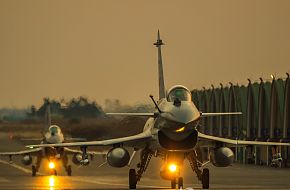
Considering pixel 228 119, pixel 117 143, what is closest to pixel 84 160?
pixel 117 143

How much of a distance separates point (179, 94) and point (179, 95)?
7cm

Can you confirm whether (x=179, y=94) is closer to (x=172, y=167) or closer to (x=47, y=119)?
(x=172, y=167)

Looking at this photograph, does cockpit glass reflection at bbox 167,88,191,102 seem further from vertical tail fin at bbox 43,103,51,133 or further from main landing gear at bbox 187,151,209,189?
vertical tail fin at bbox 43,103,51,133

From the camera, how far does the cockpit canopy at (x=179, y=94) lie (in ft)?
116

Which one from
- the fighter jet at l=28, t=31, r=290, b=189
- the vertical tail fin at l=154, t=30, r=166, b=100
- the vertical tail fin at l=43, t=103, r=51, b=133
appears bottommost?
the fighter jet at l=28, t=31, r=290, b=189

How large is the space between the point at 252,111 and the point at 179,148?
150 ft

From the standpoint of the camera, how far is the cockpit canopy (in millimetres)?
35281

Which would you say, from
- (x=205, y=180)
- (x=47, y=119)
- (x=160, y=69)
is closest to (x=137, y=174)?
(x=205, y=180)

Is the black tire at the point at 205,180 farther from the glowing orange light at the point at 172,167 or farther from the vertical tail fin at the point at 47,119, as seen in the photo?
the vertical tail fin at the point at 47,119

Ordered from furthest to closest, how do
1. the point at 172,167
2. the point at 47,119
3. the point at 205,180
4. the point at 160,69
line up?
the point at 47,119 → the point at 160,69 → the point at 205,180 → the point at 172,167

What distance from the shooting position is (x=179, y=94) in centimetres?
3541

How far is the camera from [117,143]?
3909 cm

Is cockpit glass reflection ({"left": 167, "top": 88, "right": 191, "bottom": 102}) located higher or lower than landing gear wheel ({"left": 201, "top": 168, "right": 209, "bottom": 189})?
higher

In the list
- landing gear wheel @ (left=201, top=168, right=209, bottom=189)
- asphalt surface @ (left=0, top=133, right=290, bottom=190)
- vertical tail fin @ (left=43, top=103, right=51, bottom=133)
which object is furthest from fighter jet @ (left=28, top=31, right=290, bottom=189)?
vertical tail fin @ (left=43, top=103, right=51, bottom=133)
